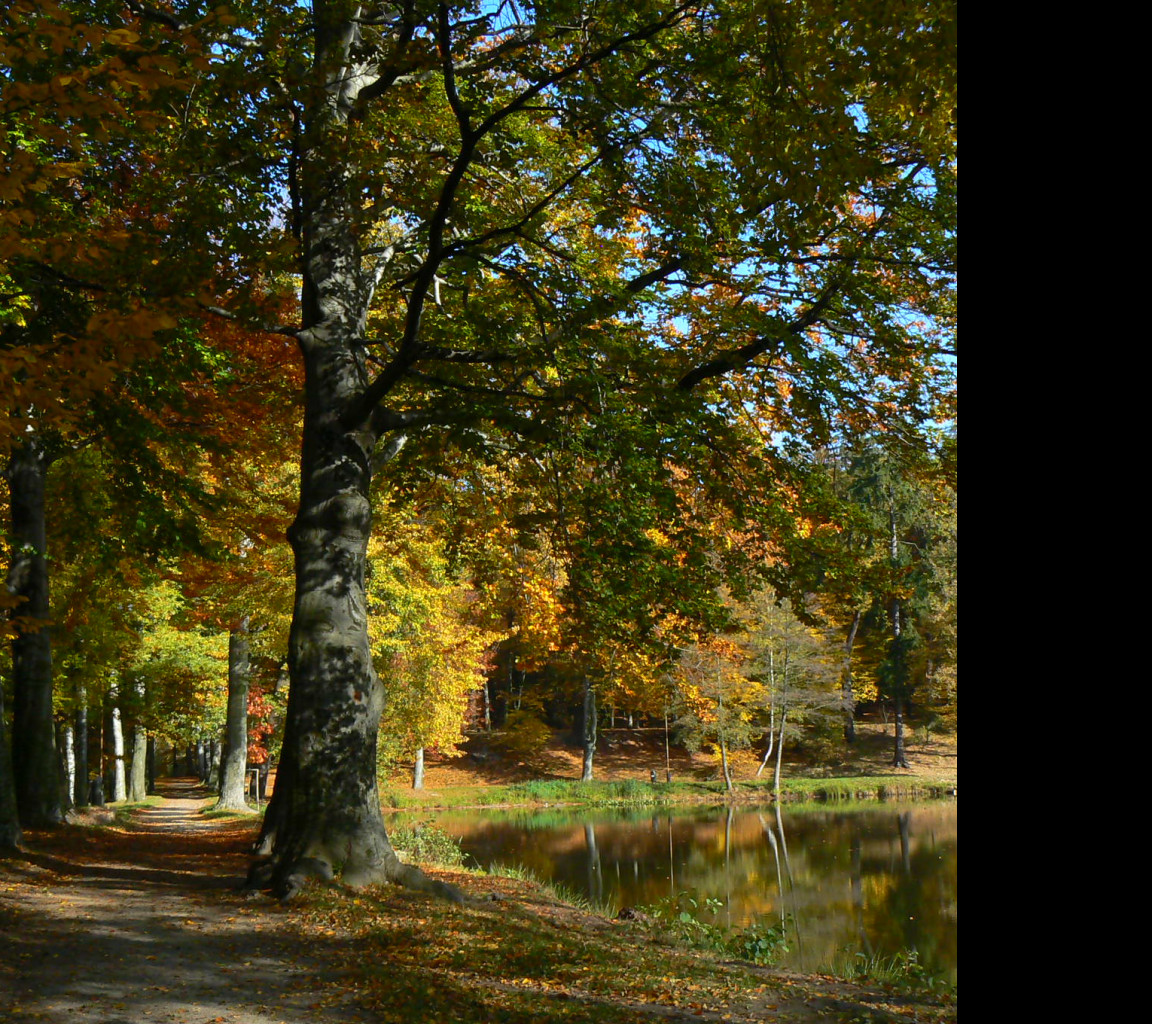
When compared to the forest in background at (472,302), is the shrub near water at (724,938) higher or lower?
lower

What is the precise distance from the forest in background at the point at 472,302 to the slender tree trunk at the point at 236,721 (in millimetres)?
5115

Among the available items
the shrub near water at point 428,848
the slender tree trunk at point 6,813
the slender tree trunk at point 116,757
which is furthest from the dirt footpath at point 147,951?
the slender tree trunk at point 116,757

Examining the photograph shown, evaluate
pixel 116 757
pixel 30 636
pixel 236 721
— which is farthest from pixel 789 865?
pixel 116 757

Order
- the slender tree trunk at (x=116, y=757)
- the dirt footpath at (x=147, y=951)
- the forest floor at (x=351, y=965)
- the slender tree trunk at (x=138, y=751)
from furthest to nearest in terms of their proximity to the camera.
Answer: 1. the slender tree trunk at (x=116, y=757)
2. the slender tree trunk at (x=138, y=751)
3. the forest floor at (x=351, y=965)
4. the dirt footpath at (x=147, y=951)

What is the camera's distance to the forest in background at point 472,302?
6676mm

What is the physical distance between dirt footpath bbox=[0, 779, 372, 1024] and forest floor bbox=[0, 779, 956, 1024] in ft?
0.06

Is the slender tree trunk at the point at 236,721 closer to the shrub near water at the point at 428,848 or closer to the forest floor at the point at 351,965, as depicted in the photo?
the shrub near water at the point at 428,848

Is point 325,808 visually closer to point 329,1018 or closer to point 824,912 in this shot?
point 329,1018

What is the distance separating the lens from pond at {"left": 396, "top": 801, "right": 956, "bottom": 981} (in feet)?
45.5

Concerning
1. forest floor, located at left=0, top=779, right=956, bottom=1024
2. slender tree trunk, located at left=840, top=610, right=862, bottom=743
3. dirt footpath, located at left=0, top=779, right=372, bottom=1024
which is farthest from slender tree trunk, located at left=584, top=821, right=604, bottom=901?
slender tree trunk, located at left=840, top=610, right=862, bottom=743

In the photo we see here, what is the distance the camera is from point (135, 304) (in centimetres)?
681

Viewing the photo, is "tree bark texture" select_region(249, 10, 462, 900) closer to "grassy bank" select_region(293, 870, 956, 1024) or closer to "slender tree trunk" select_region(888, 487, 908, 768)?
"grassy bank" select_region(293, 870, 956, 1024)
